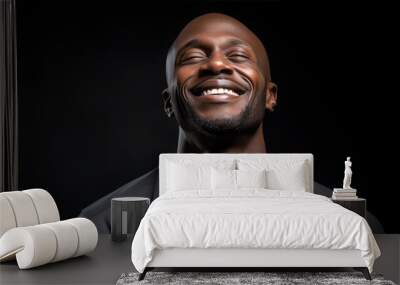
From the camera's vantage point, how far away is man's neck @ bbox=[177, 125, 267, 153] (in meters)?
6.64

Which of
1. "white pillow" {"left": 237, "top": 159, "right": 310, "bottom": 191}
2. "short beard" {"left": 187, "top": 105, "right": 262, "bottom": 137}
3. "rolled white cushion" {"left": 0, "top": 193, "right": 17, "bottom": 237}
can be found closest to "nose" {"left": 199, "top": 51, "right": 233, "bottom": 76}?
"short beard" {"left": 187, "top": 105, "right": 262, "bottom": 137}

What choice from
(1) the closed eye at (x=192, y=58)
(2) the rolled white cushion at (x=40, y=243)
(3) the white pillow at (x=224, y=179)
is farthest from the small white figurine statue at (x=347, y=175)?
(2) the rolled white cushion at (x=40, y=243)

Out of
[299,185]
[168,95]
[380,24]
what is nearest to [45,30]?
[168,95]

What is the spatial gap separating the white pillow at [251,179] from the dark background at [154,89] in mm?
Answer: 817

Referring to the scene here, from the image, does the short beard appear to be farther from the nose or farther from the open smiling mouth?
the nose

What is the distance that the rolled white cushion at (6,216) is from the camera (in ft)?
16.0

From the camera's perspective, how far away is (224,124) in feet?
21.7

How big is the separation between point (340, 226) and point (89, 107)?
352cm

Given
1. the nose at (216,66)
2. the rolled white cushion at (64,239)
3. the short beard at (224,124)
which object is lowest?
the rolled white cushion at (64,239)

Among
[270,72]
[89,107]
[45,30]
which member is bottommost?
[89,107]

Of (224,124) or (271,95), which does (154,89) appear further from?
(271,95)

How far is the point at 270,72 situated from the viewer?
22.1ft

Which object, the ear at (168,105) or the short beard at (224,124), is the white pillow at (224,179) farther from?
the ear at (168,105)

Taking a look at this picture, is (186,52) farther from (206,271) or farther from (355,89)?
(206,271)
